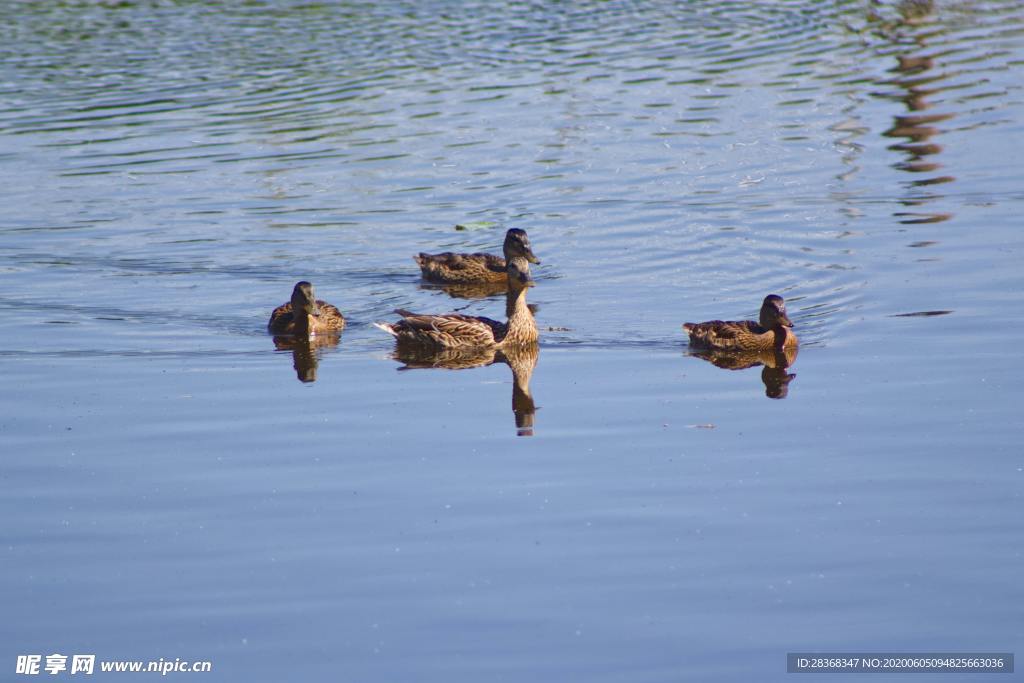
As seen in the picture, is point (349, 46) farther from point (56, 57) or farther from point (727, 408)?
point (727, 408)

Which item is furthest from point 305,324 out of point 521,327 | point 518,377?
point 518,377

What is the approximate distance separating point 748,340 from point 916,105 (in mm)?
13858

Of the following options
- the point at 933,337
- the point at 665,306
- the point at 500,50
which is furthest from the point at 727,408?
the point at 500,50

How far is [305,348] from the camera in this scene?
49.7ft

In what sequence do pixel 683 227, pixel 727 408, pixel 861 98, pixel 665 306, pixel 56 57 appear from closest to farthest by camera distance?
pixel 727 408, pixel 665 306, pixel 683 227, pixel 861 98, pixel 56 57

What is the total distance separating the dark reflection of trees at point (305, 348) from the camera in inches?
563

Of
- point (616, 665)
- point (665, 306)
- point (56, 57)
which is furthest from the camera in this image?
point (56, 57)

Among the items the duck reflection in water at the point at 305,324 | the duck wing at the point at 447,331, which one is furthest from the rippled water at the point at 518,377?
the duck wing at the point at 447,331

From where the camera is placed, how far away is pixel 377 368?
14312mm

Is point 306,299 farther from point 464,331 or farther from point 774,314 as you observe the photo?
point 774,314

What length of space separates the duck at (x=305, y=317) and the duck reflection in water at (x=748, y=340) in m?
3.45

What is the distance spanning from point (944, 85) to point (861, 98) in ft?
5.97

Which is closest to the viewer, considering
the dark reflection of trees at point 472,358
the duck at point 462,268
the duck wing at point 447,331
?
the dark reflection of trees at point 472,358

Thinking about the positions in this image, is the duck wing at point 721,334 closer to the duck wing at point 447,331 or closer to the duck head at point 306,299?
the duck wing at point 447,331
